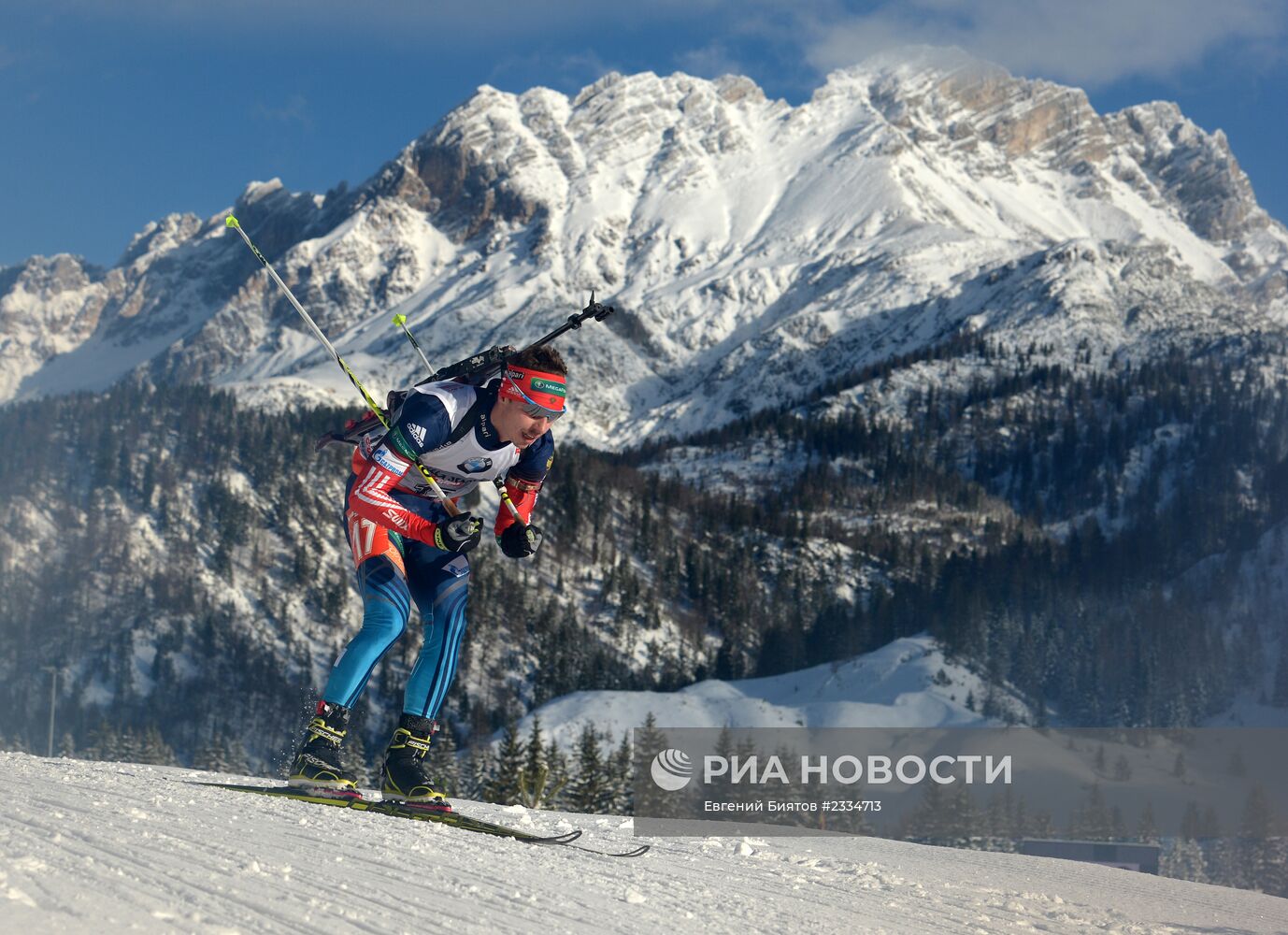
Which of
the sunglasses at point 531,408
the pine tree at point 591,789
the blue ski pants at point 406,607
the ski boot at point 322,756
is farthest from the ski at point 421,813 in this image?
the pine tree at point 591,789

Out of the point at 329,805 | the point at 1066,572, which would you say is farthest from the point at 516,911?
the point at 1066,572

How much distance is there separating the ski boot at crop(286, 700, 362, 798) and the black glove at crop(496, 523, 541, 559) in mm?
1701

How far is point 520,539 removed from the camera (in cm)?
1043

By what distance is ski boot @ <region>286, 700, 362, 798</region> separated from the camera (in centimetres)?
966

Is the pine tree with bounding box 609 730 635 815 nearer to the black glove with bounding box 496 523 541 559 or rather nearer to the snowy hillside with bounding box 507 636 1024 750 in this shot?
the snowy hillside with bounding box 507 636 1024 750

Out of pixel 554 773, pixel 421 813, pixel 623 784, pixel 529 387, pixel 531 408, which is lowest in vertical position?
pixel 421 813

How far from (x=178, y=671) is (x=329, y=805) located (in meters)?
158

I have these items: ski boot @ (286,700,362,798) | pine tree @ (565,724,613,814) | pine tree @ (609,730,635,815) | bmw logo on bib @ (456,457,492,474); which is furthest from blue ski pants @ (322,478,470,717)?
pine tree @ (609,730,635,815)

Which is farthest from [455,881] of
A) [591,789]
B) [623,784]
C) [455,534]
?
[623,784]

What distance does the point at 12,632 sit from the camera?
171625mm

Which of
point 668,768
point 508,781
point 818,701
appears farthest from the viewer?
point 818,701

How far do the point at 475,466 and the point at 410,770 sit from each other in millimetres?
2207

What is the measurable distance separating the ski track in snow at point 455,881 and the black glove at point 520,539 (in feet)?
6.95

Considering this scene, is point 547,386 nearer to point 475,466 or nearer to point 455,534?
point 475,466
